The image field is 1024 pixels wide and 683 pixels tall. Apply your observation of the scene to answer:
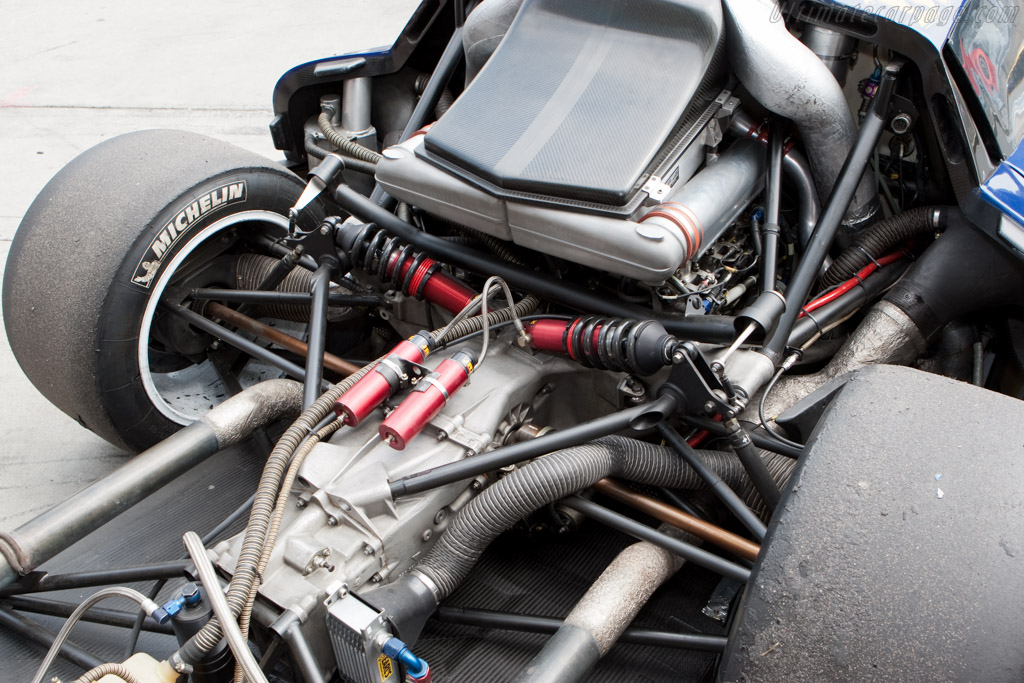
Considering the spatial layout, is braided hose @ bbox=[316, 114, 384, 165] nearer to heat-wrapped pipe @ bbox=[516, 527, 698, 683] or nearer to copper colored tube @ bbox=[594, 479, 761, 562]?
copper colored tube @ bbox=[594, 479, 761, 562]

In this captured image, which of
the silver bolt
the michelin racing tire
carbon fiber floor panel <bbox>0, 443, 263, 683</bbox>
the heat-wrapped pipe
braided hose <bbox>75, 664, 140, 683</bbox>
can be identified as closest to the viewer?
braided hose <bbox>75, 664, 140, 683</bbox>

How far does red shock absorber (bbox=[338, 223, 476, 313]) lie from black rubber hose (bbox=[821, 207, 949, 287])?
809 millimetres

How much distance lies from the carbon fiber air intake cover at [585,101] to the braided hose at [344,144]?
2.07 feet

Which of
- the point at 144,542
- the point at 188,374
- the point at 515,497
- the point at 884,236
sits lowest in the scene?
the point at 144,542

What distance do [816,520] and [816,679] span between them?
188 mm

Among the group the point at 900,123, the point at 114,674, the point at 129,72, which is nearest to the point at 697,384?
the point at 900,123

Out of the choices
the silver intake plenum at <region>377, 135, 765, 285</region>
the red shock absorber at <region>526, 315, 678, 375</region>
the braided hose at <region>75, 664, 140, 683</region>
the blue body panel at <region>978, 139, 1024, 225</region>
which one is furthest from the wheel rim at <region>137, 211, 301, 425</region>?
the blue body panel at <region>978, 139, 1024, 225</region>

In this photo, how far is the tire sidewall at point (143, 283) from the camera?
6.26ft

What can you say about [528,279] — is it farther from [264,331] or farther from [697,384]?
[264,331]

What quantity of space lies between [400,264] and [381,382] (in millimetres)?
373

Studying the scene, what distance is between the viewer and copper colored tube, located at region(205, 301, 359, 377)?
2064 millimetres

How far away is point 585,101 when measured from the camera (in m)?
1.67

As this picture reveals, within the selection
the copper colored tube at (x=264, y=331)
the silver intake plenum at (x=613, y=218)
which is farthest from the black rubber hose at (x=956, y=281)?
the copper colored tube at (x=264, y=331)

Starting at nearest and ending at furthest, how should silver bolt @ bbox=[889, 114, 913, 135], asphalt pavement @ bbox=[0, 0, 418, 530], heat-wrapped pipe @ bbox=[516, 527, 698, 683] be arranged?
heat-wrapped pipe @ bbox=[516, 527, 698, 683], silver bolt @ bbox=[889, 114, 913, 135], asphalt pavement @ bbox=[0, 0, 418, 530]
